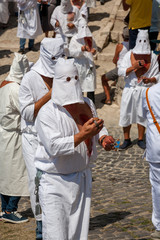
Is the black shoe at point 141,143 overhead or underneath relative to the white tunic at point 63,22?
underneath

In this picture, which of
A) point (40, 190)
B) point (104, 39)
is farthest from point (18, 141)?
point (104, 39)

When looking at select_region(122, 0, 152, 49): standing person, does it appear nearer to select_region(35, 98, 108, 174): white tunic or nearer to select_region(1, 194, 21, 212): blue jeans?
select_region(1, 194, 21, 212): blue jeans

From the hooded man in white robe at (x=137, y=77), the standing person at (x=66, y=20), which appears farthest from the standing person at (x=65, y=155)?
the standing person at (x=66, y=20)

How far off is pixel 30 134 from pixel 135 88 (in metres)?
4.15

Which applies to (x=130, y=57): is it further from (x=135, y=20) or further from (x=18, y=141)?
(x=18, y=141)

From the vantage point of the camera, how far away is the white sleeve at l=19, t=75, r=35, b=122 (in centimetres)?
543

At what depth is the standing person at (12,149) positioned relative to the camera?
5939 mm

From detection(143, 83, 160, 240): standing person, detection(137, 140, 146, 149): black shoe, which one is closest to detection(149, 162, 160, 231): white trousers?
detection(143, 83, 160, 240): standing person

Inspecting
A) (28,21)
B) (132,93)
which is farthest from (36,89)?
(28,21)

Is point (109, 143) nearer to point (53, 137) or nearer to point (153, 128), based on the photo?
point (53, 137)

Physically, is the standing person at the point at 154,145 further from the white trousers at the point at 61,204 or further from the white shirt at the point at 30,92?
the white trousers at the point at 61,204

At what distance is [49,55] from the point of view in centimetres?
550

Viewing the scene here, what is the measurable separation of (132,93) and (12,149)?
3814mm

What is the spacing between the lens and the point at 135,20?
11.7 metres
